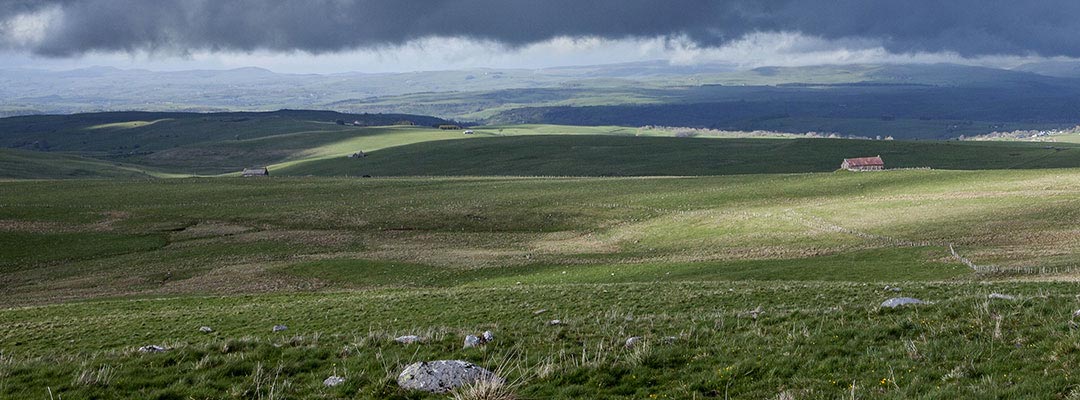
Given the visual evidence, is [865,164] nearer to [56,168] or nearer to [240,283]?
[240,283]

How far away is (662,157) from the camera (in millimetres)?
161125

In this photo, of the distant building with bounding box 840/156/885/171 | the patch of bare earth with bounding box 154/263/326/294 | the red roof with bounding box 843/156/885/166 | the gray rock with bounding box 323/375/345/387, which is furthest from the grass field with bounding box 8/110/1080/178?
the gray rock with bounding box 323/375/345/387

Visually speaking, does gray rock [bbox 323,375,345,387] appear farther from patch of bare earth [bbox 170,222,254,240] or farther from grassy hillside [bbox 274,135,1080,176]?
grassy hillside [bbox 274,135,1080,176]

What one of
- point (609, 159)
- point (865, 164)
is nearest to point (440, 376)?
point (865, 164)

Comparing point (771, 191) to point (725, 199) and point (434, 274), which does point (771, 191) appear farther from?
Answer: point (434, 274)

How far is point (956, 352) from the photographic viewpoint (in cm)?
1459

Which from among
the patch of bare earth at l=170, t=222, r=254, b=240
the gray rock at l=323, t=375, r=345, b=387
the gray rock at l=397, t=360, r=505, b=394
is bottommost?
the patch of bare earth at l=170, t=222, r=254, b=240

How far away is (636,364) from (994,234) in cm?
4399

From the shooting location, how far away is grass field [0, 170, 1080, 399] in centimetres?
1451

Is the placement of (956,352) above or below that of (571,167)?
above

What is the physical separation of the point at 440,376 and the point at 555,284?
89.3ft

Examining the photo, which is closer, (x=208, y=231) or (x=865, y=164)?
(x=208, y=231)

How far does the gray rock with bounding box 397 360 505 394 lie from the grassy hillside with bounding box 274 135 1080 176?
424 feet

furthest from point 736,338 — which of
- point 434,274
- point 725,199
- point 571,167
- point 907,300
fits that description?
point 571,167
